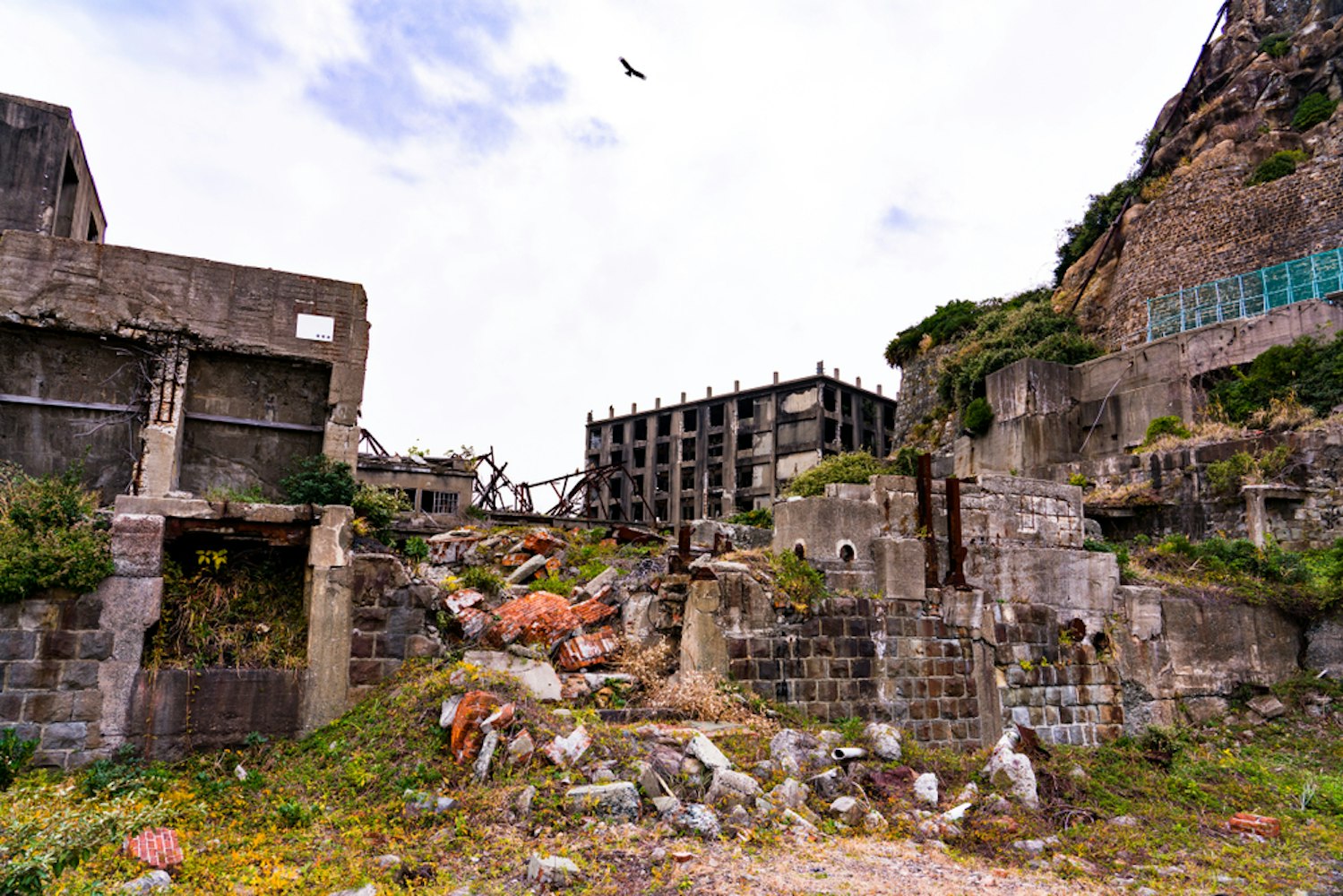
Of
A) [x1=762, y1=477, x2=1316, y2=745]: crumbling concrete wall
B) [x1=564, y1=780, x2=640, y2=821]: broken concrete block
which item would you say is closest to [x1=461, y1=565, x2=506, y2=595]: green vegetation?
[x1=762, y1=477, x2=1316, y2=745]: crumbling concrete wall

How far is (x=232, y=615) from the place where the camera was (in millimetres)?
7805

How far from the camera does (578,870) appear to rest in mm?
5289

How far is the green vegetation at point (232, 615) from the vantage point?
7.48 meters

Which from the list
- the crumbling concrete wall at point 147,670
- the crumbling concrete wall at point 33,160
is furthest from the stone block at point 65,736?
the crumbling concrete wall at point 33,160

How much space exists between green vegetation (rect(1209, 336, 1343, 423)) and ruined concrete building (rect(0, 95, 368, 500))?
674 inches

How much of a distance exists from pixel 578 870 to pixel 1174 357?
63.1ft

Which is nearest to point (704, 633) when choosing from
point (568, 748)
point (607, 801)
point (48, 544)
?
point (568, 748)

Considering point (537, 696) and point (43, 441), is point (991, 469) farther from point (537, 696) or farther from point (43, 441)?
point (43, 441)

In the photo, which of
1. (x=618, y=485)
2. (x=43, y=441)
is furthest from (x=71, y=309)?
(x=618, y=485)

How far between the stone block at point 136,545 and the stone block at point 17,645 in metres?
0.75

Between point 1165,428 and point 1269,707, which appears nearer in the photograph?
point 1269,707

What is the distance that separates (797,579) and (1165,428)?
43.1 ft

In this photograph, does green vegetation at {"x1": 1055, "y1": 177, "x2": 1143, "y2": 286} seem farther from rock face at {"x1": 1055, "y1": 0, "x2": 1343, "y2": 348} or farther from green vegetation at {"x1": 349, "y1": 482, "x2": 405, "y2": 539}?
green vegetation at {"x1": 349, "y1": 482, "x2": 405, "y2": 539}

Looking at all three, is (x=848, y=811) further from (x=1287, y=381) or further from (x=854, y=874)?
(x=1287, y=381)
